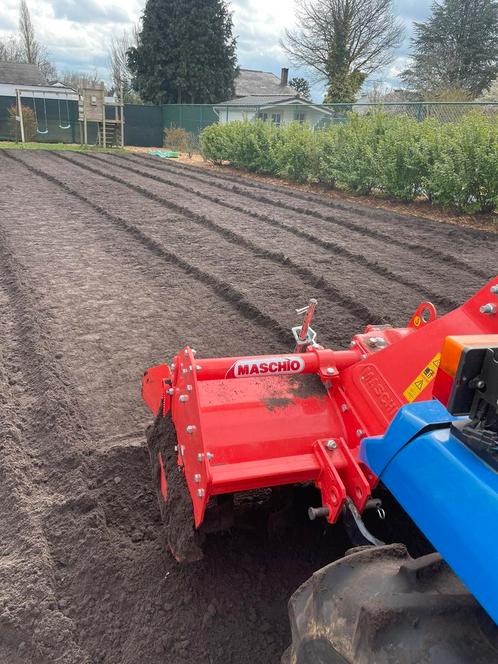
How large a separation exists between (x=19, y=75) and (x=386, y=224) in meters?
37.7

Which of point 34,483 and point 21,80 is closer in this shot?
point 34,483

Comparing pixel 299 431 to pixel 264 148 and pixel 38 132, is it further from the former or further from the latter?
pixel 38 132

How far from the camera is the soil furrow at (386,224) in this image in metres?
8.30

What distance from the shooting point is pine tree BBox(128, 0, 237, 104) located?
35.5 m

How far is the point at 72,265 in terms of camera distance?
6840 millimetres

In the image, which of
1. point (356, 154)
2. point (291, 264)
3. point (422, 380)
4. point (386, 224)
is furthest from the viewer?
point (356, 154)

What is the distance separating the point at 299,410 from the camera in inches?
90.7

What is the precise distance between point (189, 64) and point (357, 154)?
26281 mm

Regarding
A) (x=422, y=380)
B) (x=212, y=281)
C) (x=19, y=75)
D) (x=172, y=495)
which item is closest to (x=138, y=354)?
(x=212, y=281)

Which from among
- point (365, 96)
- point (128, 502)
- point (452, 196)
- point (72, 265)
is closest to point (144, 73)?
point (365, 96)

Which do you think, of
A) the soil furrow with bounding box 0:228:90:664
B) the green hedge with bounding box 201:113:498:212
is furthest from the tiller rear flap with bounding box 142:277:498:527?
the green hedge with bounding box 201:113:498:212

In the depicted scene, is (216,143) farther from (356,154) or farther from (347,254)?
(347,254)

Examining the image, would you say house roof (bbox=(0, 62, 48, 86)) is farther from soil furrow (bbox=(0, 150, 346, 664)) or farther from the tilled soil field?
soil furrow (bbox=(0, 150, 346, 664))

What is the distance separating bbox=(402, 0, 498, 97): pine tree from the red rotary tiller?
40.7 metres
